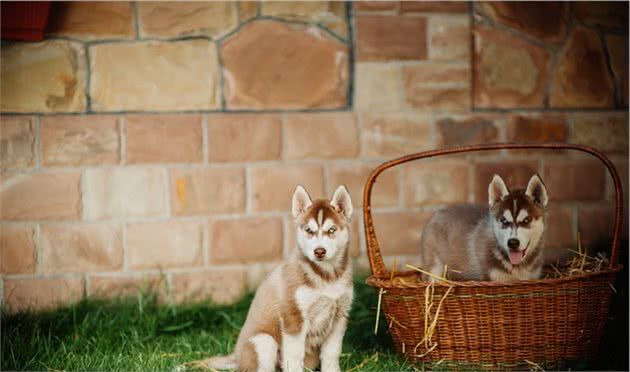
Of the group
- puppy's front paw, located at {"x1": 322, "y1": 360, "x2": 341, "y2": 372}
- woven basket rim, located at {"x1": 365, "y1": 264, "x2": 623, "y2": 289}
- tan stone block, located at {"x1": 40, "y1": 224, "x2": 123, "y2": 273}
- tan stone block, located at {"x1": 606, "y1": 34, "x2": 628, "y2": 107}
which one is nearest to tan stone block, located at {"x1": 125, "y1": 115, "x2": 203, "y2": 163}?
tan stone block, located at {"x1": 40, "y1": 224, "x2": 123, "y2": 273}

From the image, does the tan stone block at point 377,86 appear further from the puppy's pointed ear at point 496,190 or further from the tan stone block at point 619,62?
the tan stone block at point 619,62

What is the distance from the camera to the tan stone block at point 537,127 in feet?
18.6

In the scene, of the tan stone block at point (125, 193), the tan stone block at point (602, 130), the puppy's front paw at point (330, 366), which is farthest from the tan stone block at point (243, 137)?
the tan stone block at point (602, 130)

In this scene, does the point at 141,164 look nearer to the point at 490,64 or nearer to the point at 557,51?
the point at 490,64

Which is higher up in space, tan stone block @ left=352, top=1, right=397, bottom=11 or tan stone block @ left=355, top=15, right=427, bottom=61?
tan stone block @ left=352, top=1, right=397, bottom=11

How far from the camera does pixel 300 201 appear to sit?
385 centimetres

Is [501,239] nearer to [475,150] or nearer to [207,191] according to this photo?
[475,150]

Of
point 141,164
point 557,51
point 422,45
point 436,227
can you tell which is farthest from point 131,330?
point 557,51

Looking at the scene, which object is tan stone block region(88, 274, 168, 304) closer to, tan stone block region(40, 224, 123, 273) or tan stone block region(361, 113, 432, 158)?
tan stone block region(40, 224, 123, 273)

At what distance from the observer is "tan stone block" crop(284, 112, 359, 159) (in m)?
5.39

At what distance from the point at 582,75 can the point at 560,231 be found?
127cm

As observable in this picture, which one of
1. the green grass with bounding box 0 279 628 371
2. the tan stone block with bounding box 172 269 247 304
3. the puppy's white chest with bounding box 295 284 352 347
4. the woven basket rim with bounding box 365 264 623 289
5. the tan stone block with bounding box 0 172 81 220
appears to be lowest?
the green grass with bounding box 0 279 628 371

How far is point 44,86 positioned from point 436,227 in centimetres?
287

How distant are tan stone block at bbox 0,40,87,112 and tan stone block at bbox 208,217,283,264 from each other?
1324mm
